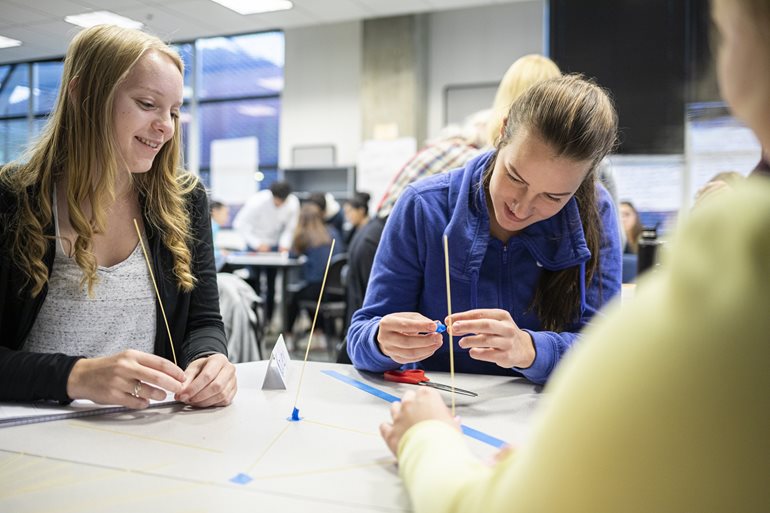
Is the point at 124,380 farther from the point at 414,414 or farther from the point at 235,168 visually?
the point at 235,168

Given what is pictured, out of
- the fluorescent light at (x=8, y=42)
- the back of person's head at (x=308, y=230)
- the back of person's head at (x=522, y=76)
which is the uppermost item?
the back of person's head at (x=522, y=76)

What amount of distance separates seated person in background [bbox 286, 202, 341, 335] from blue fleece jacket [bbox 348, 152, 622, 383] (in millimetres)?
3788

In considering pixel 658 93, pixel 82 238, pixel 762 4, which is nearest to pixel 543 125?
pixel 762 4

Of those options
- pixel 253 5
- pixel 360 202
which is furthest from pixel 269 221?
pixel 253 5

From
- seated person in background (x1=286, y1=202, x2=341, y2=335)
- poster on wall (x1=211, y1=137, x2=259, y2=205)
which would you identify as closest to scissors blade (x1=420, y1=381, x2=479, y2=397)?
seated person in background (x1=286, y1=202, x2=341, y2=335)

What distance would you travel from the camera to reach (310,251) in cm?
523

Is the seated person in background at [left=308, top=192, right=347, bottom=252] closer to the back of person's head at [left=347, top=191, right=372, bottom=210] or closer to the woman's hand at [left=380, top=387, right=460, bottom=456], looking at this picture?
the back of person's head at [left=347, top=191, right=372, bottom=210]

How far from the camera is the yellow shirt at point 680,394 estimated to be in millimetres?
418

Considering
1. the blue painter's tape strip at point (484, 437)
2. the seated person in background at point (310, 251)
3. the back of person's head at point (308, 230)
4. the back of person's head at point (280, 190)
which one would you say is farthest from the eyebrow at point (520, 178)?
the back of person's head at point (280, 190)

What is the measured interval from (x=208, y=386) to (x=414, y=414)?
447 millimetres

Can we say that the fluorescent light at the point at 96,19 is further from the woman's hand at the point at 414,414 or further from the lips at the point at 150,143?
the woman's hand at the point at 414,414

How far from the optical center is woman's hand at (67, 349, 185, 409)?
1.00 meters

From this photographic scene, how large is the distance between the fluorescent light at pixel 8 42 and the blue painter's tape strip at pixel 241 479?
1156 mm

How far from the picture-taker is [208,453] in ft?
2.78
